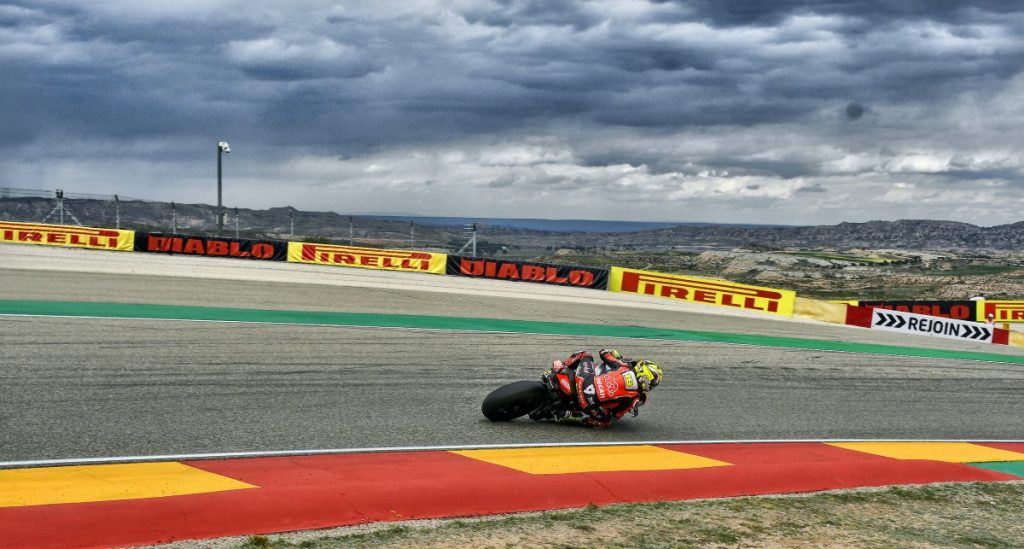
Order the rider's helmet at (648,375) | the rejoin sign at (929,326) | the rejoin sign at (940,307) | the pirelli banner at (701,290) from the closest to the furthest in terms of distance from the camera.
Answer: the rider's helmet at (648,375), the rejoin sign at (929,326), the pirelli banner at (701,290), the rejoin sign at (940,307)

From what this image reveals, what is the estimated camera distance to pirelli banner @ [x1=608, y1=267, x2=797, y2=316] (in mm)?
31906

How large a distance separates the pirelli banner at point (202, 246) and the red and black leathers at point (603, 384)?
79.0ft

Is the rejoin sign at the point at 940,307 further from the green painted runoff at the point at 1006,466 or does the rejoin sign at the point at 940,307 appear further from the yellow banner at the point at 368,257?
the green painted runoff at the point at 1006,466

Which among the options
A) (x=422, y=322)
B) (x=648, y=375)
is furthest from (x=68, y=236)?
(x=648, y=375)

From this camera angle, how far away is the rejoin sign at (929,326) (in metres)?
31.3

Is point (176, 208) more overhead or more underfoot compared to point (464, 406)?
more overhead

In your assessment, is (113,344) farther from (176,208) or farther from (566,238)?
(566,238)

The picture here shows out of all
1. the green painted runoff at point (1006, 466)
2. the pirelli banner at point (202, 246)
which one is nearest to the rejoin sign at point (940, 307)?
the pirelli banner at point (202, 246)

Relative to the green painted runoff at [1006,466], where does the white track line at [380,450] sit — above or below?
above

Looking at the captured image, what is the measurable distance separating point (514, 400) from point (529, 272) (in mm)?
21905

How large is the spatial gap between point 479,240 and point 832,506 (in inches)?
947

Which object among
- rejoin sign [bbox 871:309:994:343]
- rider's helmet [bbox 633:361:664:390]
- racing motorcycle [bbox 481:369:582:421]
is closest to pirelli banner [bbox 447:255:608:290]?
rejoin sign [bbox 871:309:994:343]

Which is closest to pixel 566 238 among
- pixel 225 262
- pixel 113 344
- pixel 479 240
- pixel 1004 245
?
pixel 479 240

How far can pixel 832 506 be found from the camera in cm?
845
